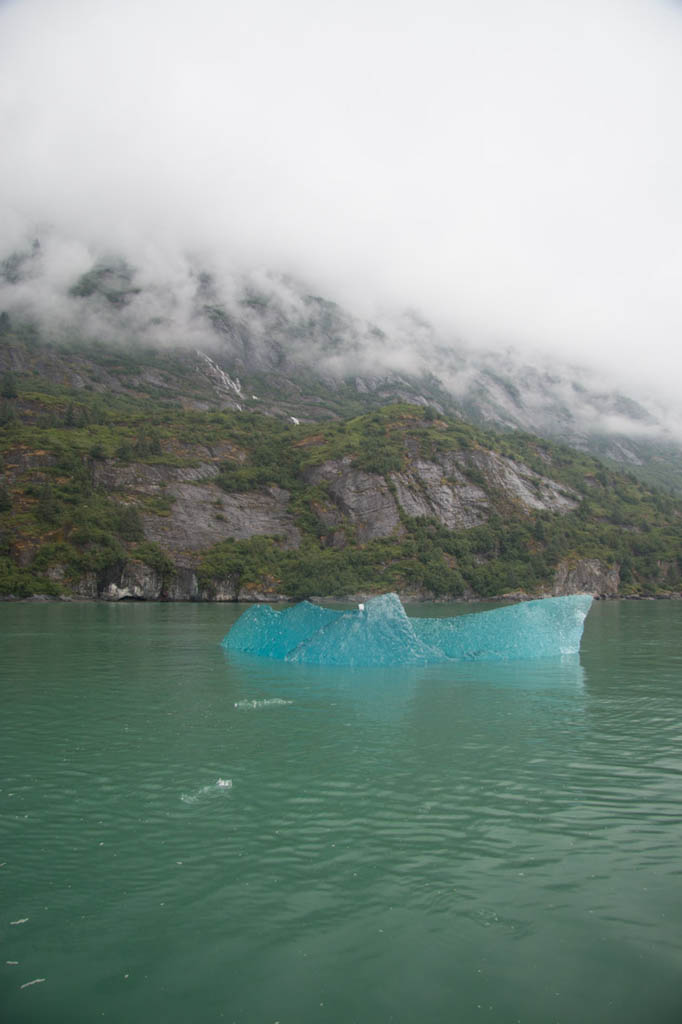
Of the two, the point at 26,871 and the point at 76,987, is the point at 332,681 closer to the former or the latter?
the point at 26,871

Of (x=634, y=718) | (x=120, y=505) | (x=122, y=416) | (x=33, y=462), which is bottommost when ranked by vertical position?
(x=634, y=718)

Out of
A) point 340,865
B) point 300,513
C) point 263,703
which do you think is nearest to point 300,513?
point 300,513

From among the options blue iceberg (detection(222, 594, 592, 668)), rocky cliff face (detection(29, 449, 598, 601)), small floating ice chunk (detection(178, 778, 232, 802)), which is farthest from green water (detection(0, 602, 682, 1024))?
rocky cliff face (detection(29, 449, 598, 601))

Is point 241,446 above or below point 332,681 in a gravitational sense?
above

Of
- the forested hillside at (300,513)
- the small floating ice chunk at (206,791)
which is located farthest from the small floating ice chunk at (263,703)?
the forested hillside at (300,513)

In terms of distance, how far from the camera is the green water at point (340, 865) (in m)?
7.54

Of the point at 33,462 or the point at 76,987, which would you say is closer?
the point at 76,987

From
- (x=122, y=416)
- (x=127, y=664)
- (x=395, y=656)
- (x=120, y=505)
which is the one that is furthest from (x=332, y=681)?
(x=122, y=416)

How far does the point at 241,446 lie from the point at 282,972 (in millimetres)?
173305

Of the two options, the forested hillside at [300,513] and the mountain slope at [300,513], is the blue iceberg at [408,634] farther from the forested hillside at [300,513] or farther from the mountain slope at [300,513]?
the mountain slope at [300,513]

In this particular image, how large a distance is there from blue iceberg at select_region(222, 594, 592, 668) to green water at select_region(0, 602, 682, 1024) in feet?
42.7

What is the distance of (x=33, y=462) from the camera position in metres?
137

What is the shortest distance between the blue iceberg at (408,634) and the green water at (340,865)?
1301 centimetres

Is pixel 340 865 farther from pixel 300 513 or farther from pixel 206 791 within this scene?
pixel 300 513
